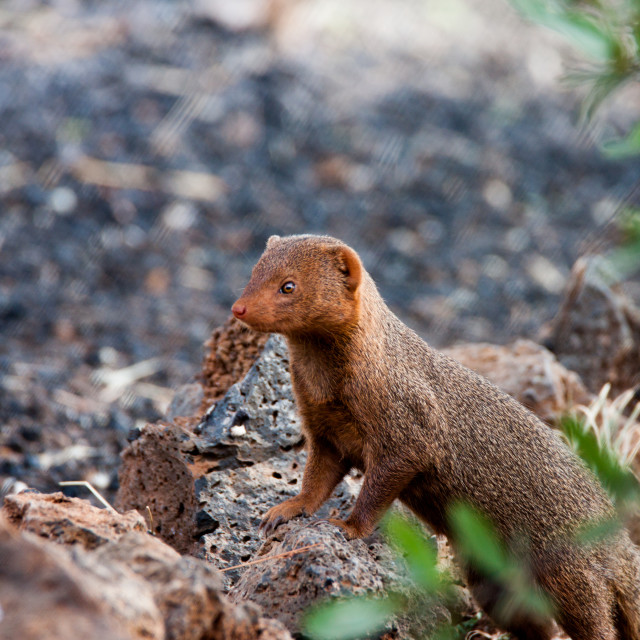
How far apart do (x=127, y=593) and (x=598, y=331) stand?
4.22 m

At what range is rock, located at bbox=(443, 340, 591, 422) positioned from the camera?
4.55 metres

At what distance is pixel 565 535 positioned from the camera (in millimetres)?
3309

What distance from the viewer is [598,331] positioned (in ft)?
17.6

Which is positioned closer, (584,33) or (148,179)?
(584,33)

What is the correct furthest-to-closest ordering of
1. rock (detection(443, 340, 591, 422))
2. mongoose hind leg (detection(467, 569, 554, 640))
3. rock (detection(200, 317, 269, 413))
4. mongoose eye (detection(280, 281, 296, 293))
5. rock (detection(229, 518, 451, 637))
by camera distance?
rock (detection(443, 340, 591, 422)), rock (detection(200, 317, 269, 413)), mongoose hind leg (detection(467, 569, 554, 640)), mongoose eye (detection(280, 281, 296, 293)), rock (detection(229, 518, 451, 637))

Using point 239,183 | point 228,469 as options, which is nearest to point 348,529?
point 228,469

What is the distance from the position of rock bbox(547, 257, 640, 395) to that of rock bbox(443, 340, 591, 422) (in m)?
0.58

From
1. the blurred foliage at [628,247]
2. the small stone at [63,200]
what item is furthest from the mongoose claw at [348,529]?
the small stone at [63,200]

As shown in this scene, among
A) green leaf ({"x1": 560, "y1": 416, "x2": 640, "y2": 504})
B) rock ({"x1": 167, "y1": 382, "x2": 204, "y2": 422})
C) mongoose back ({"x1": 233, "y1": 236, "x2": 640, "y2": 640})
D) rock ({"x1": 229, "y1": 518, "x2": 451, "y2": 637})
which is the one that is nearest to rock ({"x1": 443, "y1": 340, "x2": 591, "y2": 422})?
mongoose back ({"x1": 233, "y1": 236, "x2": 640, "y2": 640})

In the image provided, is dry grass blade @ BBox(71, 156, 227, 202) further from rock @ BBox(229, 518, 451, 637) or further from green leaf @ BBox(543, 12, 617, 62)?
green leaf @ BBox(543, 12, 617, 62)

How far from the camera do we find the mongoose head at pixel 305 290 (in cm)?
312

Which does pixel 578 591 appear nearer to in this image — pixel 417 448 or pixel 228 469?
pixel 417 448

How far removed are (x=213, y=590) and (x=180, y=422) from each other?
87.6 inches

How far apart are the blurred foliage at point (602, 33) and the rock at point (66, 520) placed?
1733mm
